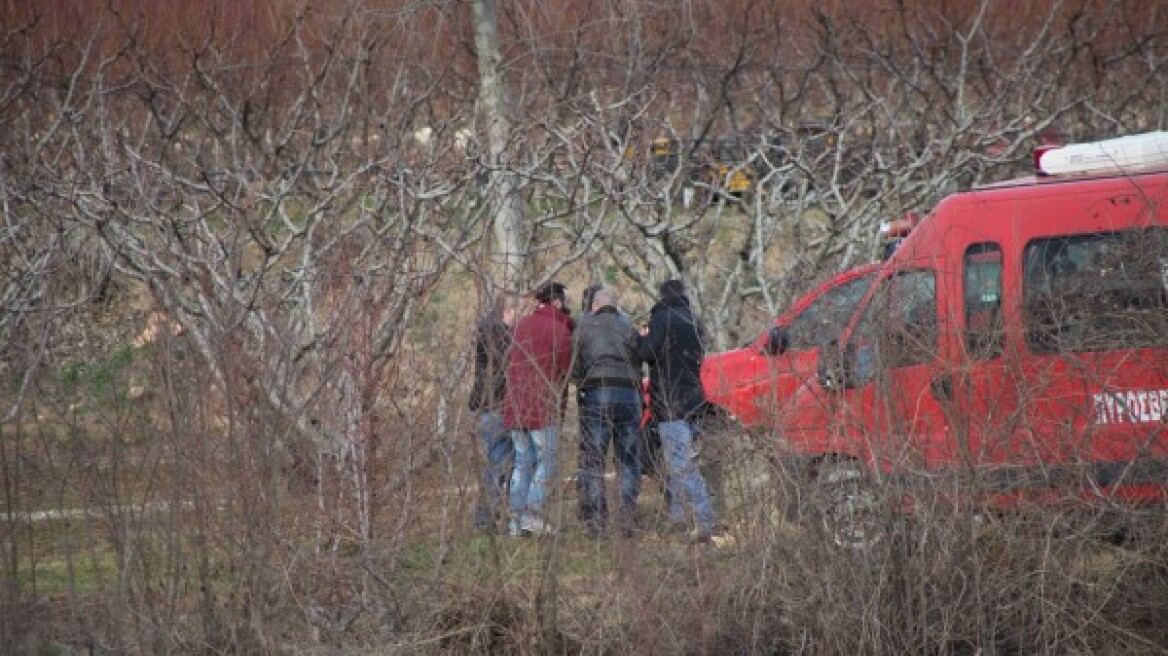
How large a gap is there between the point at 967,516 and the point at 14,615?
4.25 meters

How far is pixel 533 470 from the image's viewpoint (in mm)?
7340

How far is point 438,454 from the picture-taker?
23.1ft

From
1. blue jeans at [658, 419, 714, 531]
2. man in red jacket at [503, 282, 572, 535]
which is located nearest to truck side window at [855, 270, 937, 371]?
blue jeans at [658, 419, 714, 531]

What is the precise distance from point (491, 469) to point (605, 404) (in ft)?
5.38

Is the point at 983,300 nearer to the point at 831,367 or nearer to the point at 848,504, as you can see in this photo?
the point at 831,367

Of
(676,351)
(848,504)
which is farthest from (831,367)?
(676,351)

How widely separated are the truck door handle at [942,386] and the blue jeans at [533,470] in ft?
5.72

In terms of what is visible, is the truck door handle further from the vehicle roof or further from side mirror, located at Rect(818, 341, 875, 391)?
the vehicle roof

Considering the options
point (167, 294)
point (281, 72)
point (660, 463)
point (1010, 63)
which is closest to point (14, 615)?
point (167, 294)

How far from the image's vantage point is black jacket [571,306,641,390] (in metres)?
10.0

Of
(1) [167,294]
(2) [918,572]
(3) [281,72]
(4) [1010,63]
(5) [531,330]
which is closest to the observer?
(2) [918,572]

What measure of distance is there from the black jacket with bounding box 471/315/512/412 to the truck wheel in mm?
1518

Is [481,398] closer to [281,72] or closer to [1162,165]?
[1162,165]

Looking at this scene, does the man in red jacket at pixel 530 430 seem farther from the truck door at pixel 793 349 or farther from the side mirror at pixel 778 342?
the side mirror at pixel 778 342
